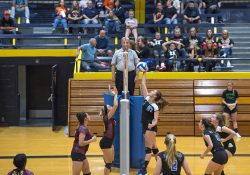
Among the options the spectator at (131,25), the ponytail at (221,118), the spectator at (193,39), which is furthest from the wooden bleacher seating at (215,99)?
the ponytail at (221,118)

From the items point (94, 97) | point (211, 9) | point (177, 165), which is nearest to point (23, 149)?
point (94, 97)

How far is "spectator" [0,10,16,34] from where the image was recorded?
19781mm


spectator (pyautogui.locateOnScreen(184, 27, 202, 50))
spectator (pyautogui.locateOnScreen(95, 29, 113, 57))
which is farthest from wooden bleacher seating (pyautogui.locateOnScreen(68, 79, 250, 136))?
spectator (pyautogui.locateOnScreen(184, 27, 202, 50))

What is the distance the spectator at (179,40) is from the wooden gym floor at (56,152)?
270 centimetres

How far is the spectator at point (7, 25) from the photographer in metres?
19.8

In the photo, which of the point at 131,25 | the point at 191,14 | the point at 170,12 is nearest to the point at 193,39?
the point at 191,14

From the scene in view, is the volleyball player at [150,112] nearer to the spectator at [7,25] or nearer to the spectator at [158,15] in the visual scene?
the spectator at [158,15]

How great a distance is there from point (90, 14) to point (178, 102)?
4977 mm

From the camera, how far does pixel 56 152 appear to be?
48.2ft

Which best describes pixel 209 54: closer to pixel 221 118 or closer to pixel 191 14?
pixel 191 14

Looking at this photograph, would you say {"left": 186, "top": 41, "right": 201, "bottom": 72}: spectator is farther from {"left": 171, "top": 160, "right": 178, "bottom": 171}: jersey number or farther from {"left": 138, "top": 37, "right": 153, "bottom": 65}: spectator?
{"left": 171, "top": 160, "right": 178, "bottom": 171}: jersey number

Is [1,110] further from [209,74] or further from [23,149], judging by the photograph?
[209,74]

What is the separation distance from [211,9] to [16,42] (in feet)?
23.6

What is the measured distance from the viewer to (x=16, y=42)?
1980 centimetres
